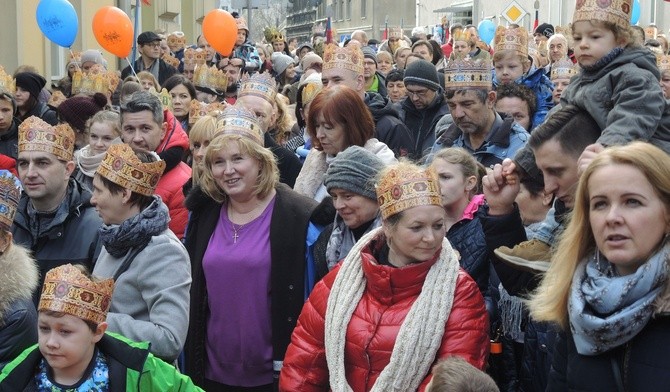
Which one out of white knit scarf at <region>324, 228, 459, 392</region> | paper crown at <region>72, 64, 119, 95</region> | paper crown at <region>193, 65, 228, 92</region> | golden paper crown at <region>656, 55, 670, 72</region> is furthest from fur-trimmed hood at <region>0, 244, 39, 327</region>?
paper crown at <region>193, 65, 228, 92</region>

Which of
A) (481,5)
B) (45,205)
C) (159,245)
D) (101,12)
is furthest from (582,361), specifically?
(481,5)

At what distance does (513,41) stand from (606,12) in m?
6.15

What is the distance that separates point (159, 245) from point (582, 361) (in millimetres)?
2281

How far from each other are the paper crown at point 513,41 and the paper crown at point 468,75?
3299 mm

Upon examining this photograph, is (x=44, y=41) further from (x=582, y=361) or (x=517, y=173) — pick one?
(x=582, y=361)

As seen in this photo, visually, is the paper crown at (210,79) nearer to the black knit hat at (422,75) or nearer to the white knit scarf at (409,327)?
the black knit hat at (422,75)

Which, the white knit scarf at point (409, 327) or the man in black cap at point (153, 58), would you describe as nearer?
the white knit scarf at point (409, 327)

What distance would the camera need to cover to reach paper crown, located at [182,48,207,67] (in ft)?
53.1

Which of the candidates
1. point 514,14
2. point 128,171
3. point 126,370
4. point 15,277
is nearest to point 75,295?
point 126,370

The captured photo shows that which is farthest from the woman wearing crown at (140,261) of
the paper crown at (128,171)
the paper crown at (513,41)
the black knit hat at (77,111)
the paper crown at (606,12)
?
the paper crown at (513,41)

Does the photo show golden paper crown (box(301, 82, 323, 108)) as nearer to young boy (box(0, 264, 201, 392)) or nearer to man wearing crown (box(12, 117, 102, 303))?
man wearing crown (box(12, 117, 102, 303))

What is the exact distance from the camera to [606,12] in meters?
4.84

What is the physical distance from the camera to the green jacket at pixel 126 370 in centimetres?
433

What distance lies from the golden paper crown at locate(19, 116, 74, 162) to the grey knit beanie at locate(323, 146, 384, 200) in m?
1.77
